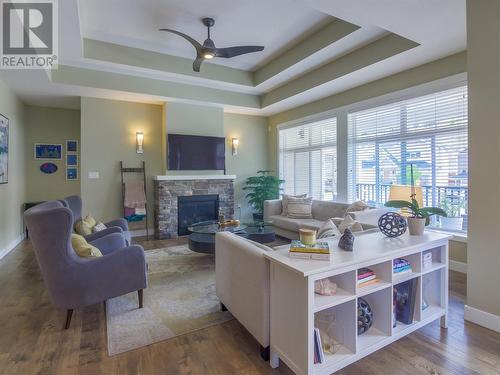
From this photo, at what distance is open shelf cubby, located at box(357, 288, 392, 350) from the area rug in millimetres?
1137

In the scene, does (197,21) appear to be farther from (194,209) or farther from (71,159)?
(71,159)

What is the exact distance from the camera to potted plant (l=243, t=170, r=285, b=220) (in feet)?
20.7

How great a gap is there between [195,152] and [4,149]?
3.08 meters

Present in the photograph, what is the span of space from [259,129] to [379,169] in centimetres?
341

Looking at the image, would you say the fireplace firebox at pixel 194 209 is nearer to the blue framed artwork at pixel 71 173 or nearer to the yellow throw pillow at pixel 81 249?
the blue framed artwork at pixel 71 173

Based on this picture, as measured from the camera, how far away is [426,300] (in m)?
2.27

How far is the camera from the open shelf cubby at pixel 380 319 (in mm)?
1825

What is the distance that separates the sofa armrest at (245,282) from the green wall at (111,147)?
3841 mm

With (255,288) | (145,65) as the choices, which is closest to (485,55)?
(255,288)

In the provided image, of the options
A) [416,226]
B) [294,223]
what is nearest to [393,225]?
[416,226]

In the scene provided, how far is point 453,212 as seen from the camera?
3572mm

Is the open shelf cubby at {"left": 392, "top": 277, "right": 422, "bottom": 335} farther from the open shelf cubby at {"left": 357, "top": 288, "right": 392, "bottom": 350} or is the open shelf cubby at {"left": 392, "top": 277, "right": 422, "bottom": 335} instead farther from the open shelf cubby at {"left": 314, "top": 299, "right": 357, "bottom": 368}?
the open shelf cubby at {"left": 314, "top": 299, "right": 357, "bottom": 368}

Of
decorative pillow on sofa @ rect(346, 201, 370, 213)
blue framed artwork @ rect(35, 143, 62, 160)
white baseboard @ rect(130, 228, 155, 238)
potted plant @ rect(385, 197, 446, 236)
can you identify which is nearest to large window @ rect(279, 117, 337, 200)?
decorative pillow on sofa @ rect(346, 201, 370, 213)

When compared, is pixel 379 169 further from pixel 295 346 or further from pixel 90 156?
pixel 90 156
